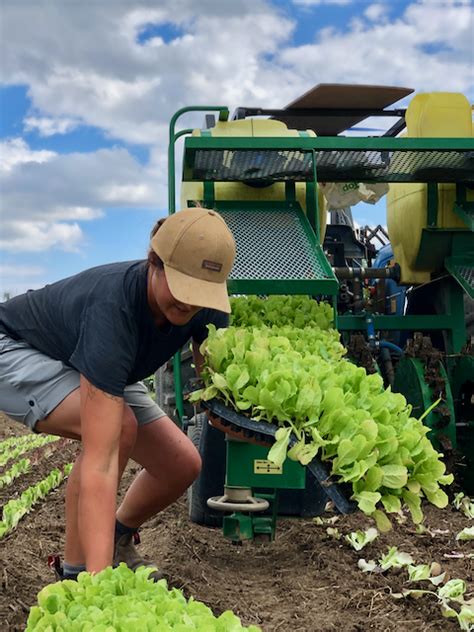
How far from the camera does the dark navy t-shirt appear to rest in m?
2.57

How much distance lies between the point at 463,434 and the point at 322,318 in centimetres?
136

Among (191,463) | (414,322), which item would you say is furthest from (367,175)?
(191,463)

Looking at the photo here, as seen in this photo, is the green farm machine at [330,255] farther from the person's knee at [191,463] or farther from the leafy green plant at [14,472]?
the leafy green plant at [14,472]

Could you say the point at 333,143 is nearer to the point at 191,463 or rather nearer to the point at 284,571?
the point at 191,463

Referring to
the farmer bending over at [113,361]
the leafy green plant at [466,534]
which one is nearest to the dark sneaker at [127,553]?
the farmer bending over at [113,361]

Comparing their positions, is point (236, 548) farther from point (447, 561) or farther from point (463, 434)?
point (463, 434)

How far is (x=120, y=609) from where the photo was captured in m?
2.03

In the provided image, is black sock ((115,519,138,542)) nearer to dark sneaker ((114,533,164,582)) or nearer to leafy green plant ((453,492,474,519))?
dark sneaker ((114,533,164,582))

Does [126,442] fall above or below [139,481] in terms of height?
above

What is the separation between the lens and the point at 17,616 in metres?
3.15

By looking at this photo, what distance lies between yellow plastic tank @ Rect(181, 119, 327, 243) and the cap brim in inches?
76.6

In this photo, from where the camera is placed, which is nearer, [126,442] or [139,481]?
[126,442]

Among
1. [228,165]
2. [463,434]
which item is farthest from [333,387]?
[463,434]

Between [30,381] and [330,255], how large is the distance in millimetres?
3556
